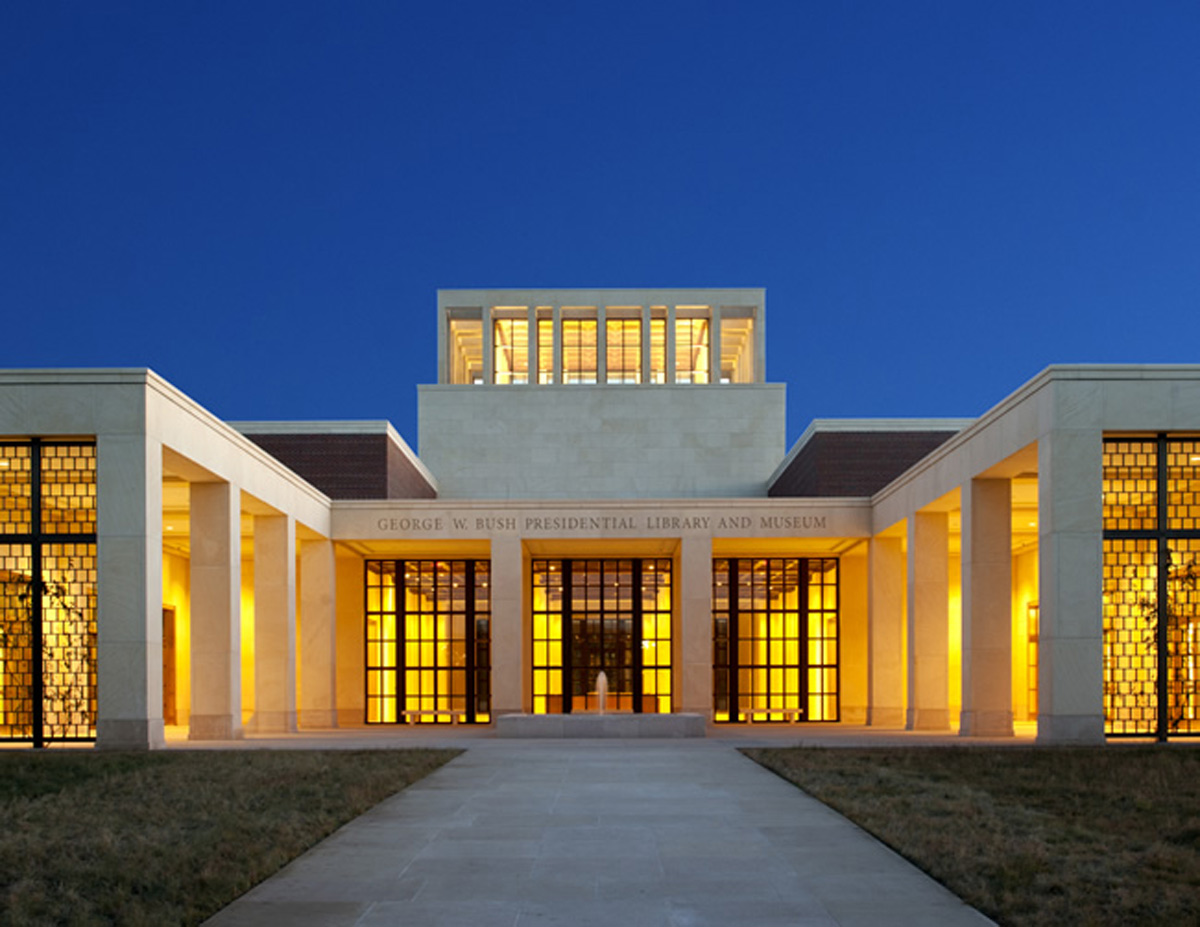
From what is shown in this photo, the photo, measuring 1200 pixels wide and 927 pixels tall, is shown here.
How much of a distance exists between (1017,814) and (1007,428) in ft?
39.2

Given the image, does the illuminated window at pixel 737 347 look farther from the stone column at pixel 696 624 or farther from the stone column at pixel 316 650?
the stone column at pixel 316 650

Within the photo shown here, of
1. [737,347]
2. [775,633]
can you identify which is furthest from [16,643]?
[737,347]

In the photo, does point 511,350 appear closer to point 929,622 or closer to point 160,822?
point 929,622

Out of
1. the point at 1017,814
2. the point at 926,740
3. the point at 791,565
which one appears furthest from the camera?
the point at 791,565

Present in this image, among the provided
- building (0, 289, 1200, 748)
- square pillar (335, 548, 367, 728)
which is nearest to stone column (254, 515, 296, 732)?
building (0, 289, 1200, 748)

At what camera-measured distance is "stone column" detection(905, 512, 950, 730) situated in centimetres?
2950

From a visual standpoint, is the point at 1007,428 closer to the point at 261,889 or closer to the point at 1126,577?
the point at 1126,577

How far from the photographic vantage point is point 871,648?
33594 mm

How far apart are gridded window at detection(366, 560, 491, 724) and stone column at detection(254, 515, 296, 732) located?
309 inches

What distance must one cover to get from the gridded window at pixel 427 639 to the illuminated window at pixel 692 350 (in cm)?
1605

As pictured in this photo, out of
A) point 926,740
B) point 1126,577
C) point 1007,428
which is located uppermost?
point 1007,428

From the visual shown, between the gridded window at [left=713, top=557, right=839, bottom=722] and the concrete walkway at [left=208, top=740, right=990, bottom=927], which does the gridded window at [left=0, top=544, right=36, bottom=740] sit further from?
the gridded window at [left=713, top=557, right=839, bottom=722]

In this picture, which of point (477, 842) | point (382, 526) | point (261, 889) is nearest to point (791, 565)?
point (382, 526)

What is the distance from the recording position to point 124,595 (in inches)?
848
